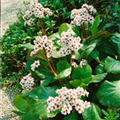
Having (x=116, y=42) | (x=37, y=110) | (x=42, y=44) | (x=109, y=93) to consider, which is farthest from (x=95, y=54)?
(x=37, y=110)

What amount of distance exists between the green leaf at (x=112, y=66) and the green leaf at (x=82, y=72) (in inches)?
6.0

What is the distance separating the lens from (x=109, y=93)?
2.97 metres

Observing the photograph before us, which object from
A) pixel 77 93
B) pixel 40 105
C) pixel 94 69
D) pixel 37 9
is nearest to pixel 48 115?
pixel 40 105

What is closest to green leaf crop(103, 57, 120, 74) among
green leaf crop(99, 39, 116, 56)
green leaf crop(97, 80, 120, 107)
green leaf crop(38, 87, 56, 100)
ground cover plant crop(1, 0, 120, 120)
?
ground cover plant crop(1, 0, 120, 120)

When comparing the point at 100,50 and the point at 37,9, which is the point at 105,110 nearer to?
the point at 100,50

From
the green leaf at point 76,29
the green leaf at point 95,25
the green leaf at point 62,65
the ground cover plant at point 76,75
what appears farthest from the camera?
the green leaf at point 76,29

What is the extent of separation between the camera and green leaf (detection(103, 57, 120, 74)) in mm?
3053

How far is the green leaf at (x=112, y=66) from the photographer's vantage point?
3.05 m

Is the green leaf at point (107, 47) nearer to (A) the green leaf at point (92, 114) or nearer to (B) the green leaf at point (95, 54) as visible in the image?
(B) the green leaf at point (95, 54)

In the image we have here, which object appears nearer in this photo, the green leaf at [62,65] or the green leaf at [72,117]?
the green leaf at [72,117]

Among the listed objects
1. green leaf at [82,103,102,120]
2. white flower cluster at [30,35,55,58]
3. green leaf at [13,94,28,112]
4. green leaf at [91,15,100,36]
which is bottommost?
green leaf at [82,103,102,120]

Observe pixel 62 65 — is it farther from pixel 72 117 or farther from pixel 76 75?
pixel 72 117

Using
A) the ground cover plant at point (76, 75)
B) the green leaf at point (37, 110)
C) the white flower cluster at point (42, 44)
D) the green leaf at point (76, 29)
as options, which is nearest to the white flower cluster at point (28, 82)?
the ground cover plant at point (76, 75)

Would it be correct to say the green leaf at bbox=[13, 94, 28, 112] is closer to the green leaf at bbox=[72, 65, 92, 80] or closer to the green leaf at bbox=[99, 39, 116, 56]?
the green leaf at bbox=[72, 65, 92, 80]
